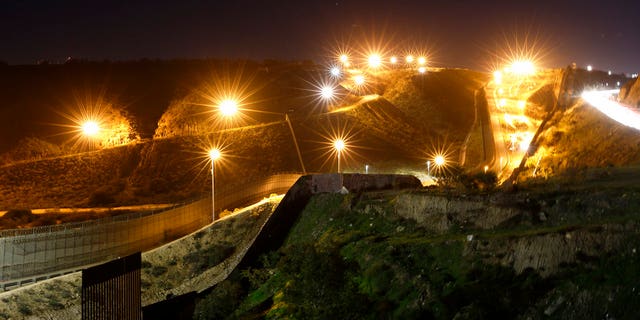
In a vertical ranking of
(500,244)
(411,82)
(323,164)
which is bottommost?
(500,244)

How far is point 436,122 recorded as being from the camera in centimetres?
6644

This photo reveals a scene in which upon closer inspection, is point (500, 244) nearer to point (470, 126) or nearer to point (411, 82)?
point (470, 126)

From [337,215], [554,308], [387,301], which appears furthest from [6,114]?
[554,308]

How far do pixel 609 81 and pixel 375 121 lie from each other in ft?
75.6

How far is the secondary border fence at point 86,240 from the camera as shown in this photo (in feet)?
83.6

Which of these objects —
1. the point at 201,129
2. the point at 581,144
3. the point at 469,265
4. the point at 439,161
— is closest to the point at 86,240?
the point at 469,265

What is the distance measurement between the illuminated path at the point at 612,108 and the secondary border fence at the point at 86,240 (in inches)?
924

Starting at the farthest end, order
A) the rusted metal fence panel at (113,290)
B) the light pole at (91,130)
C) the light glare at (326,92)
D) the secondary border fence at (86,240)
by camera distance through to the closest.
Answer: the light glare at (326,92)
the light pole at (91,130)
the secondary border fence at (86,240)
the rusted metal fence panel at (113,290)

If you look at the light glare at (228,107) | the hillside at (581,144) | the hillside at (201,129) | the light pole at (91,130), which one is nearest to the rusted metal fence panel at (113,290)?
the hillside at (581,144)

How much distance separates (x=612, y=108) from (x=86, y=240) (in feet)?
110

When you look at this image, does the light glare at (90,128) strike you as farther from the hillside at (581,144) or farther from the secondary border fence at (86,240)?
the hillside at (581,144)

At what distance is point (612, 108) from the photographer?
4109cm

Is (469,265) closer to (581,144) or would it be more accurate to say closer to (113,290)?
(113,290)

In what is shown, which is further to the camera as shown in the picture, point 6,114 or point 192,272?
point 6,114
